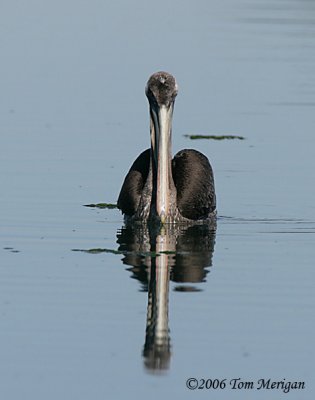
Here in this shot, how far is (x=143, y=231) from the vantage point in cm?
1422

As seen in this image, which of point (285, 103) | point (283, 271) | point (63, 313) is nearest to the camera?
point (63, 313)

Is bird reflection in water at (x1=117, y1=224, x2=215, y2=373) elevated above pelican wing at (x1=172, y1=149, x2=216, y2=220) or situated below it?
below

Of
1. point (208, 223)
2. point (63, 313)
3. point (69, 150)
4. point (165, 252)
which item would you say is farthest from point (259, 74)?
point (63, 313)

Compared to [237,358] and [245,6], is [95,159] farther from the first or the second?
[245,6]

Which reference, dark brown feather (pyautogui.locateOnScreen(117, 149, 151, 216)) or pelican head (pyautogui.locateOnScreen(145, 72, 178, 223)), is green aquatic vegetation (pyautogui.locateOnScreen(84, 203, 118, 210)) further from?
pelican head (pyautogui.locateOnScreen(145, 72, 178, 223))

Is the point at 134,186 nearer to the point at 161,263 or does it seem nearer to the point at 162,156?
the point at 162,156

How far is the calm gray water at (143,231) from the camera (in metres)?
9.50

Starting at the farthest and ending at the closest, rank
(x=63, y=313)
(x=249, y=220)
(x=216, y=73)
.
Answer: (x=216, y=73) → (x=249, y=220) → (x=63, y=313)

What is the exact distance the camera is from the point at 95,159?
57.0 ft

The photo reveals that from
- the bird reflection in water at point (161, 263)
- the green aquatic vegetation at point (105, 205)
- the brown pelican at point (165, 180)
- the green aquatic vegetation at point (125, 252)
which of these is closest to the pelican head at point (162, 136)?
the brown pelican at point (165, 180)

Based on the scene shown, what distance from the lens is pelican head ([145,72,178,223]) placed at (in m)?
14.3

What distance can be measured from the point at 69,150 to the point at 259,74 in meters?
8.34

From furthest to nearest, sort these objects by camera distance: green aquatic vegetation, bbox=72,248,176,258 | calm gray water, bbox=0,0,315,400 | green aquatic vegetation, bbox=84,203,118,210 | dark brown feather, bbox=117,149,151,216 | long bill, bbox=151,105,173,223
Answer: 1. green aquatic vegetation, bbox=84,203,118,210
2. dark brown feather, bbox=117,149,151,216
3. long bill, bbox=151,105,173,223
4. green aquatic vegetation, bbox=72,248,176,258
5. calm gray water, bbox=0,0,315,400

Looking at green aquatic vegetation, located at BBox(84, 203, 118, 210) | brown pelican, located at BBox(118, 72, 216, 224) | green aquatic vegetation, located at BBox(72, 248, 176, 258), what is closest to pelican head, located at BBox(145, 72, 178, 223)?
brown pelican, located at BBox(118, 72, 216, 224)
